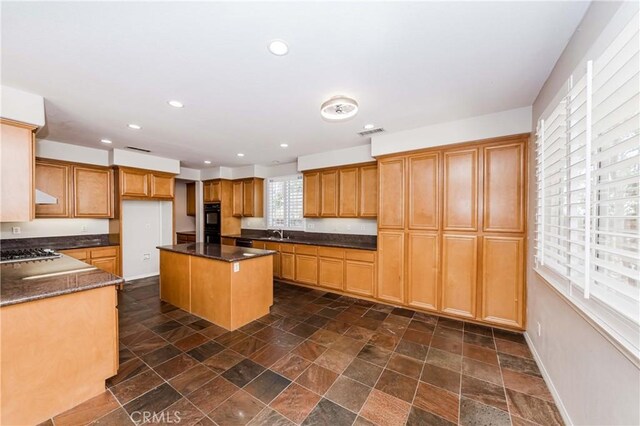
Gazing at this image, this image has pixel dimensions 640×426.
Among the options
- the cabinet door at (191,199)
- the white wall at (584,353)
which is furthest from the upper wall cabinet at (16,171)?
the white wall at (584,353)

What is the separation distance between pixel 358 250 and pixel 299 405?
2589mm

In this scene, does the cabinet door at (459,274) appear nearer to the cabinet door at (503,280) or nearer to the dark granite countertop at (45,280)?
the cabinet door at (503,280)

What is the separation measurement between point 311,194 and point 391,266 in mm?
2179

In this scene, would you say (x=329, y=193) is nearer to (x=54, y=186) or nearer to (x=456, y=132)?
(x=456, y=132)

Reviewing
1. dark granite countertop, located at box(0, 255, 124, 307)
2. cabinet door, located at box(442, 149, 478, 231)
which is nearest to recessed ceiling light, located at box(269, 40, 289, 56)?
dark granite countertop, located at box(0, 255, 124, 307)

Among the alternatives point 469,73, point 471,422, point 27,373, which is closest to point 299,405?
point 471,422

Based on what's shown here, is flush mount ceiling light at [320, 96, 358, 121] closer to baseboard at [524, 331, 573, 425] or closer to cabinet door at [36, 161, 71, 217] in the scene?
baseboard at [524, 331, 573, 425]

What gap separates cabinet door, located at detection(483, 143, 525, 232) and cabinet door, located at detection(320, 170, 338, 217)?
7.98 ft

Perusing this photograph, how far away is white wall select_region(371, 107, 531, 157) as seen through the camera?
282 cm

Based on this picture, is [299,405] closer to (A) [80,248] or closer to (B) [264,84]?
(B) [264,84]

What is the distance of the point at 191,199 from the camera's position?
695 centimetres

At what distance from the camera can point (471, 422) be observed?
1.70m

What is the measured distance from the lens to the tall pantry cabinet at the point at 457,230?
2.96 m

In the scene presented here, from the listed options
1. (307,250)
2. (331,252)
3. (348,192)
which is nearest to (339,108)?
(348,192)
